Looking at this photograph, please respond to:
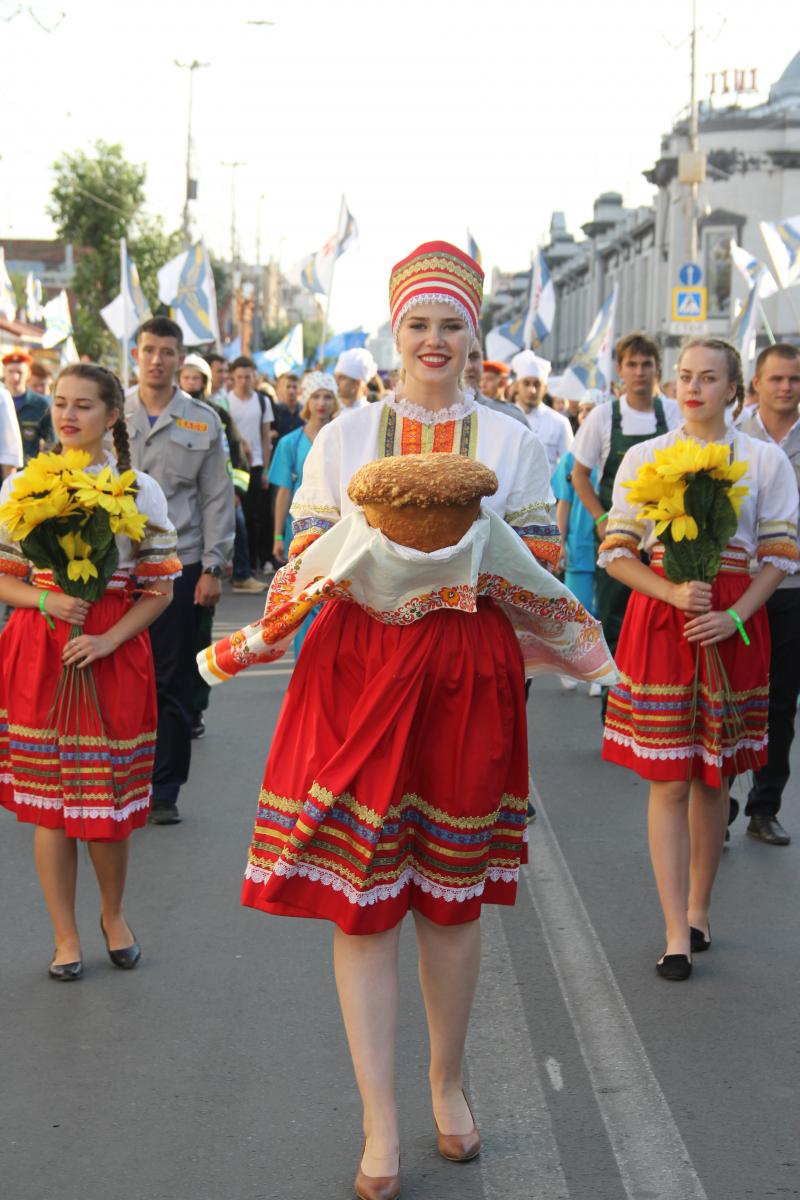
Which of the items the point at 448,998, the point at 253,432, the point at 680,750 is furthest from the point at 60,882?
the point at 253,432

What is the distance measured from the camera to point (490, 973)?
→ 5.44 metres

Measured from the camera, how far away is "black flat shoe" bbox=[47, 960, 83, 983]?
5.25m

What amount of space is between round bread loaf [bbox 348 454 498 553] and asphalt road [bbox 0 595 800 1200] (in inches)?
59.7

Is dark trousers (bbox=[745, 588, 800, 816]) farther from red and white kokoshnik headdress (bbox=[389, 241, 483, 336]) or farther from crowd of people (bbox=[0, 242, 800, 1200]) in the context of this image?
red and white kokoshnik headdress (bbox=[389, 241, 483, 336])

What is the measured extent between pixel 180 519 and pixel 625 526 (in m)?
2.57

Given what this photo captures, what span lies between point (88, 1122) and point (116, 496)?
6.32ft

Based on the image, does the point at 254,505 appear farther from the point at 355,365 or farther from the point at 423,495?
the point at 423,495

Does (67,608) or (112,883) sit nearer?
(67,608)

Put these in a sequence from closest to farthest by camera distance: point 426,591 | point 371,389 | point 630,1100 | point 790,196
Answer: point 426,591
point 630,1100
point 371,389
point 790,196

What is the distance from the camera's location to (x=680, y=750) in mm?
5391

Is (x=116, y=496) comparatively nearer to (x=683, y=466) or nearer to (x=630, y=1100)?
(x=683, y=466)

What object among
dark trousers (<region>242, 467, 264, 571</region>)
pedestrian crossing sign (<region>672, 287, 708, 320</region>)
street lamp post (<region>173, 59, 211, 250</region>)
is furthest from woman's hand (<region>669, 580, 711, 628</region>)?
street lamp post (<region>173, 59, 211, 250</region>)

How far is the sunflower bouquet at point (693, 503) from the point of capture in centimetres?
531

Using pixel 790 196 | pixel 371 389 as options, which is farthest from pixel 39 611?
pixel 790 196
